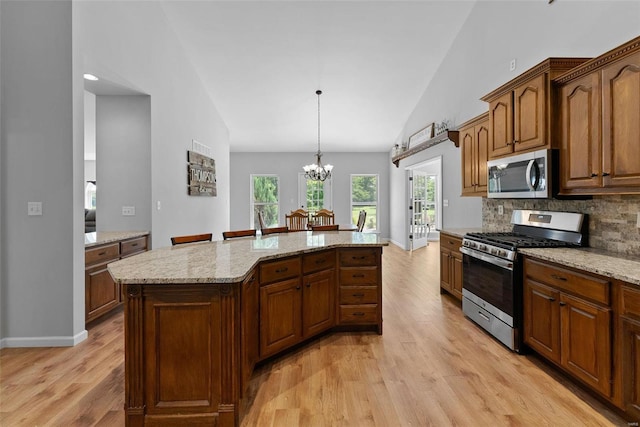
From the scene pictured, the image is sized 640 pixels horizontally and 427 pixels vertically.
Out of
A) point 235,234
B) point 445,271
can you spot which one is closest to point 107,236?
point 235,234

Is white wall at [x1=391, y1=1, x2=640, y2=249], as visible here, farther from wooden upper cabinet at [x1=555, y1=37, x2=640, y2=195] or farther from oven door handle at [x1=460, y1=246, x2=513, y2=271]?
oven door handle at [x1=460, y1=246, x2=513, y2=271]

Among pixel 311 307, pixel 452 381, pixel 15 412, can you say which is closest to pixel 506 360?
pixel 452 381

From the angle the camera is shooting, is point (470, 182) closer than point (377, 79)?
Yes

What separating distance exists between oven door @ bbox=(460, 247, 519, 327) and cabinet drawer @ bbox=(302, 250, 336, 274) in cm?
136

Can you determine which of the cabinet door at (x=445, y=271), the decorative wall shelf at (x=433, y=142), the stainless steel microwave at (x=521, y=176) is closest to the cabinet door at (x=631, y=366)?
the stainless steel microwave at (x=521, y=176)

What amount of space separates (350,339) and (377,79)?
15.7 feet

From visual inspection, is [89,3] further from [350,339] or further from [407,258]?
[407,258]

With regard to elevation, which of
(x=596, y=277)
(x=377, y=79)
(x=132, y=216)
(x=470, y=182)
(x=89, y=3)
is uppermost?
(x=377, y=79)

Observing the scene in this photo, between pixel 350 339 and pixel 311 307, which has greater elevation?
pixel 311 307

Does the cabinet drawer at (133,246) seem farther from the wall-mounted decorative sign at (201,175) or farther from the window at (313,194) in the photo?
the window at (313,194)

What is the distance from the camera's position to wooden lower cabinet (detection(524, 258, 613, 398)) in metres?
1.85

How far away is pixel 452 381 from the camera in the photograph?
86.7 inches

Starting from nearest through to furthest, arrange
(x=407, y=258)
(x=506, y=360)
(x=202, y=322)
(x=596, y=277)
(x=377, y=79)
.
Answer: (x=202, y=322)
(x=596, y=277)
(x=506, y=360)
(x=377, y=79)
(x=407, y=258)

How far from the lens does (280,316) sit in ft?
7.85
